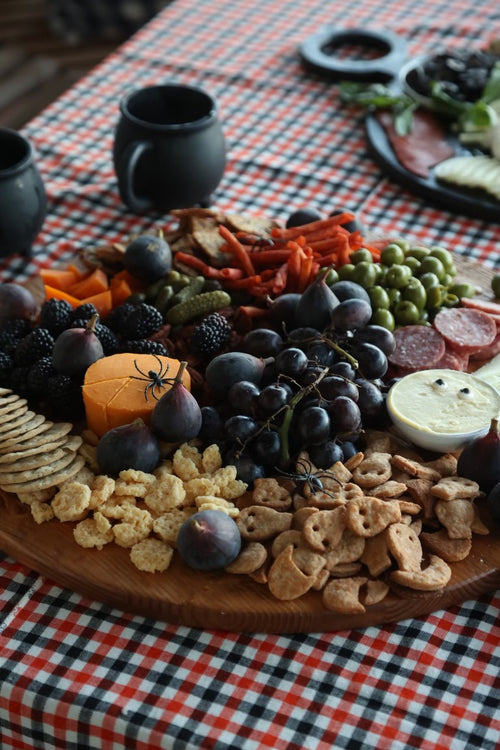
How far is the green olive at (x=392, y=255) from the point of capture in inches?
77.0

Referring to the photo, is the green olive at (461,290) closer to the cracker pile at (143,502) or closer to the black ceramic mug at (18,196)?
the cracker pile at (143,502)

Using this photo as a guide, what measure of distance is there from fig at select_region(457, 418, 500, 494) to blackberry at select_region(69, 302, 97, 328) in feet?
2.46

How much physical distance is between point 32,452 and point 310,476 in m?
0.45

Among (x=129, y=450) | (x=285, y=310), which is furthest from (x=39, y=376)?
(x=285, y=310)

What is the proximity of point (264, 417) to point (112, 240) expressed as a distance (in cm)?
93

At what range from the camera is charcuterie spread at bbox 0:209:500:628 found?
4.62ft

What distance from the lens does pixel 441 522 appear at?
1.46 meters

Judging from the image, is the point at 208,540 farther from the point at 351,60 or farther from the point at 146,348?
the point at 351,60

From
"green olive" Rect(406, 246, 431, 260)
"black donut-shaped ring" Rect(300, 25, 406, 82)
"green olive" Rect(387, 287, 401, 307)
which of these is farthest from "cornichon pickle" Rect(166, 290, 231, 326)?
"black donut-shaped ring" Rect(300, 25, 406, 82)

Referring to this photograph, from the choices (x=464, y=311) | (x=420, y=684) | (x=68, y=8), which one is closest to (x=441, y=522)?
(x=420, y=684)

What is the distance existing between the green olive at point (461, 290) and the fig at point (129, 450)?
0.78 metres

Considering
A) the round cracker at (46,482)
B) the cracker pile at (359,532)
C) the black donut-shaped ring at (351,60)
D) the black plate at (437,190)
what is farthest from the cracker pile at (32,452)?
the black donut-shaped ring at (351,60)

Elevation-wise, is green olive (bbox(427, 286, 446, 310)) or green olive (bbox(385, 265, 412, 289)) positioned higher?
green olive (bbox(385, 265, 412, 289))

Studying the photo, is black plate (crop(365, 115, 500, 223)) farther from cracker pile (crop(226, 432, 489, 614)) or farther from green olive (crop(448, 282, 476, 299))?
cracker pile (crop(226, 432, 489, 614))
